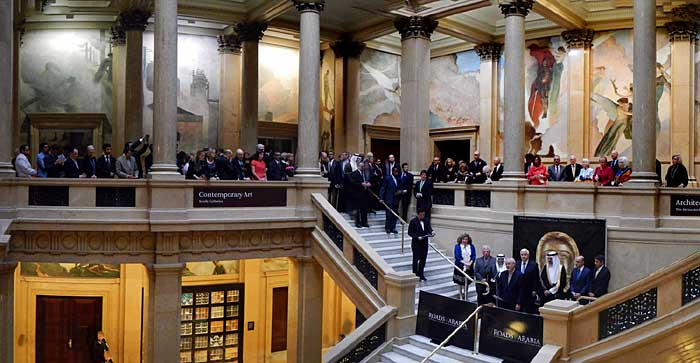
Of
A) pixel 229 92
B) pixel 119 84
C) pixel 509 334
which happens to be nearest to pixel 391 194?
pixel 509 334

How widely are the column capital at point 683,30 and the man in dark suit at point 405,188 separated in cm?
872

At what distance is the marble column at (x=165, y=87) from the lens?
12.7 meters

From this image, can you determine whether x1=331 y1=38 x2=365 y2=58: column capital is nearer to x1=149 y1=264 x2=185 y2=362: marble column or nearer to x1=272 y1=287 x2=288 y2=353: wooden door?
x1=272 y1=287 x2=288 y2=353: wooden door

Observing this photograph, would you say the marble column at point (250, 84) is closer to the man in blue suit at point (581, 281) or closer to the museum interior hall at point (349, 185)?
the museum interior hall at point (349, 185)

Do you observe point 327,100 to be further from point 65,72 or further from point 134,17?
point 65,72

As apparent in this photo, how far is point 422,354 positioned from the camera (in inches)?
413

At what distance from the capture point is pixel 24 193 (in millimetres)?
12305

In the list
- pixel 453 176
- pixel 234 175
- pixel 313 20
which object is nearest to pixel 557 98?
pixel 453 176

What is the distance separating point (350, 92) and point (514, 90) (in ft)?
25.0

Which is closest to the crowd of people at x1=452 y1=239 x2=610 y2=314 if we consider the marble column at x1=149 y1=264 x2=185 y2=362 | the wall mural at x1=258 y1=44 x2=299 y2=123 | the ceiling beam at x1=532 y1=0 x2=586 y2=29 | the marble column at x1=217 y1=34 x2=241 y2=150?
the marble column at x1=149 y1=264 x2=185 y2=362

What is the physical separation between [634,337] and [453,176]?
8256 mm

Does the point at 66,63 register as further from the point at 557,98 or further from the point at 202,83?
the point at 557,98

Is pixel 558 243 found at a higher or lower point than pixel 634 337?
higher

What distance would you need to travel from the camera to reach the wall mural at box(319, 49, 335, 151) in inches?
850
